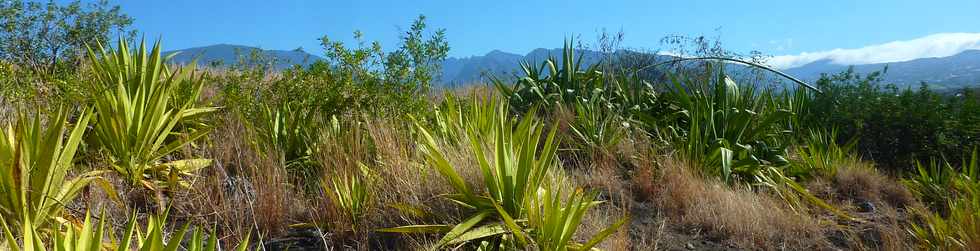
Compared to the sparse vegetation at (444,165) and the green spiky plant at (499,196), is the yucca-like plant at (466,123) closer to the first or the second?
the sparse vegetation at (444,165)

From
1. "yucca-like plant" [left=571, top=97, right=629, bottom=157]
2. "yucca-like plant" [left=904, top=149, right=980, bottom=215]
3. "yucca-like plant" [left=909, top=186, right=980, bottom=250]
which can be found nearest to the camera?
"yucca-like plant" [left=909, top=186, right=980, bottom=250]

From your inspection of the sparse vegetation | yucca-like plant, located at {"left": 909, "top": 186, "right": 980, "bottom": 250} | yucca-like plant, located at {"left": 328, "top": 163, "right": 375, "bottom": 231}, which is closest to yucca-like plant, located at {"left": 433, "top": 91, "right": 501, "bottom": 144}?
the sparse vegetation

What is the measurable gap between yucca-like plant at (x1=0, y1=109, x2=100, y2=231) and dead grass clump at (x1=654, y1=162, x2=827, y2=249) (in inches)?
132

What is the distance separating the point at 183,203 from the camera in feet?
11.1

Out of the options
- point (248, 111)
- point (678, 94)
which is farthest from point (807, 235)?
point (248, 111)

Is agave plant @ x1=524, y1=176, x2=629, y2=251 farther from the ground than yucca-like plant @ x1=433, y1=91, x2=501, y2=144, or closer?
closer

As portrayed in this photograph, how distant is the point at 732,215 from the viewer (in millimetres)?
3740

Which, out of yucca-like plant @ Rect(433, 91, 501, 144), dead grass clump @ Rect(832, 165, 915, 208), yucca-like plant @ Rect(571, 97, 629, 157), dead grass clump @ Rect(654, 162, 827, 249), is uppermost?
yucca-like plant @ Rect(433, 91, 501, 144)

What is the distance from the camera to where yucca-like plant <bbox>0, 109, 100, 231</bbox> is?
2615mm

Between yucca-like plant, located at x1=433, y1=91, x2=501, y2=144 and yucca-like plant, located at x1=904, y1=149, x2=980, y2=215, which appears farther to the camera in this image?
yucca-like plant, located at x1=904, y1=149, x2=980, y2=215

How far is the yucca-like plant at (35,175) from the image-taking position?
2.62 metres

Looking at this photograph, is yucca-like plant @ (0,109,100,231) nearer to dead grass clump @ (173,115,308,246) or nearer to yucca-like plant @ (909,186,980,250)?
dead grass clump @ (173,115,308,246)

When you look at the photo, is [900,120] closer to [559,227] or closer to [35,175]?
[559,227]

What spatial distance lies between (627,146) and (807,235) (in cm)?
155
